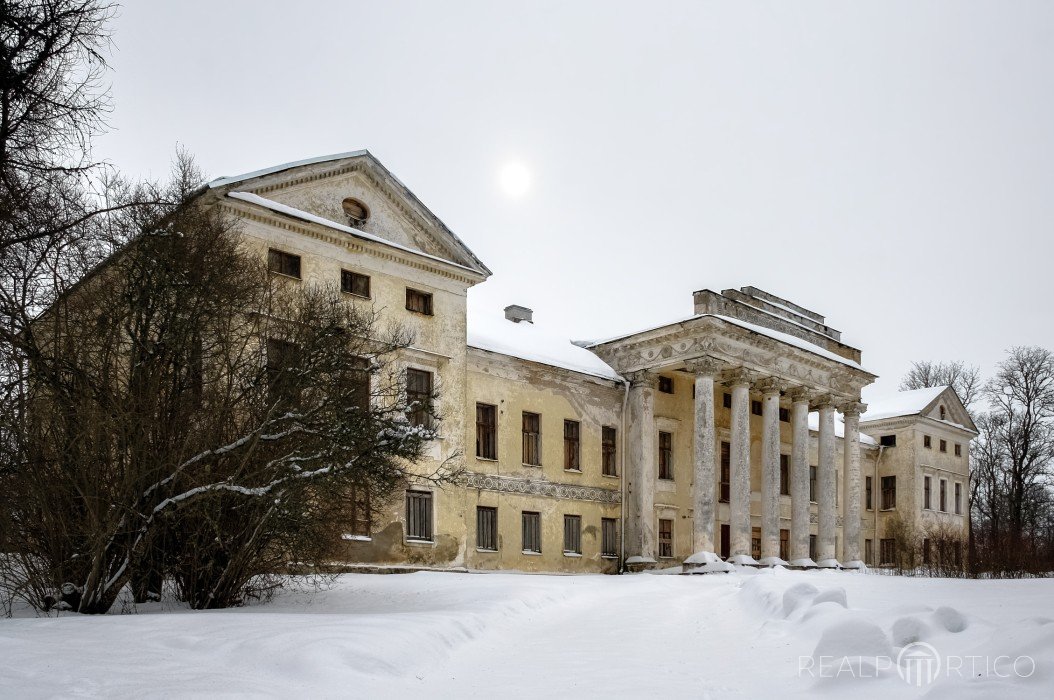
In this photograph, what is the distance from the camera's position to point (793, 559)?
33.8m

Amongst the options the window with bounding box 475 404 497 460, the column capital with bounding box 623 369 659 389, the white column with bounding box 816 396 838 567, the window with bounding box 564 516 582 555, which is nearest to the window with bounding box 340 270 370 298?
the window with bounding box 475 404 497 460

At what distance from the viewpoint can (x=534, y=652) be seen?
1177cm

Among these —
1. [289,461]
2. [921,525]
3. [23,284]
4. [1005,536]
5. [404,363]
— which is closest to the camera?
[23,284]

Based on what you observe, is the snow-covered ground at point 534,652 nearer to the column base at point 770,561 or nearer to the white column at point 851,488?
the column base at point 770,561

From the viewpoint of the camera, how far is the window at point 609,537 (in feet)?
102

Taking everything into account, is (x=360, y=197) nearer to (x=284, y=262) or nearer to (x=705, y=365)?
(x=284, y=262)

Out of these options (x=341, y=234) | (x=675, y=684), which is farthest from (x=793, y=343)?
(x=675, y=684)

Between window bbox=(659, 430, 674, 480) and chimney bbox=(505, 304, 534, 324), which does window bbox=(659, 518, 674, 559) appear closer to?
window bbox=(659, 430, 674, 480)

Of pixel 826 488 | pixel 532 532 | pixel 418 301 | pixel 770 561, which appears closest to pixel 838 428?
pixel 826 488

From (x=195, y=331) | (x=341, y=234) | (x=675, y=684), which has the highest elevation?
(x=341, y=234)

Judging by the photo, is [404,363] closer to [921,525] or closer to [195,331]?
[195,331]

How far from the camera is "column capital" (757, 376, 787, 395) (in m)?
32.9

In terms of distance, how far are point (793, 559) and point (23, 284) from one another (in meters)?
28.1

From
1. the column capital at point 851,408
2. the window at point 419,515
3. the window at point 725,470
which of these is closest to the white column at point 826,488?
the column capital at point 851,408
